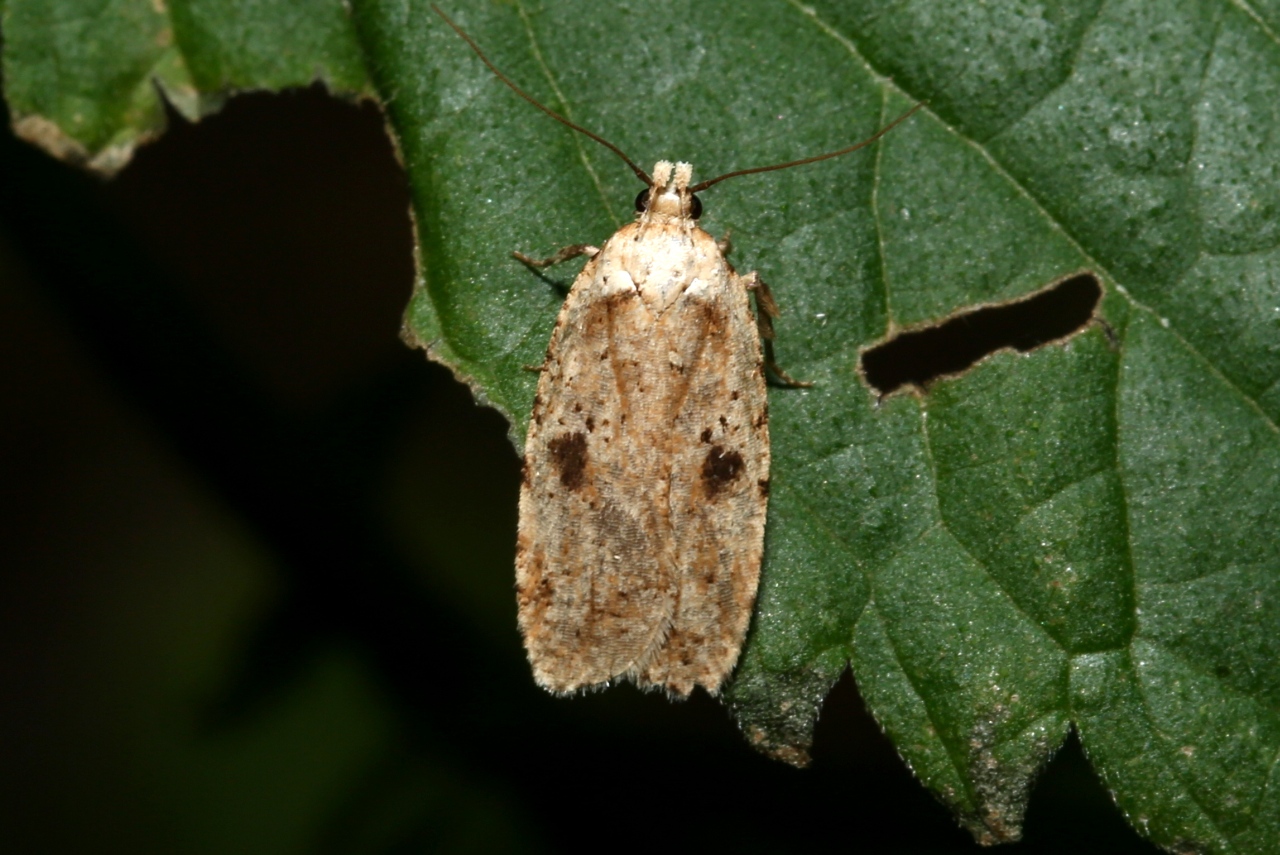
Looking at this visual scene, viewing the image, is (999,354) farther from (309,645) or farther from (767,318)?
(309,645)

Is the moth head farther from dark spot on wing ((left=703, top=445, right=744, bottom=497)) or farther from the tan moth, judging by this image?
dark spot on wing ((left=703, top=445, right=744, bottom=497))

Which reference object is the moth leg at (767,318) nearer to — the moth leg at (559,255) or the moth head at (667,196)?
the moth head at (667,196)

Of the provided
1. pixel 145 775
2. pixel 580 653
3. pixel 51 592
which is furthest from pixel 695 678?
pixel 51 592

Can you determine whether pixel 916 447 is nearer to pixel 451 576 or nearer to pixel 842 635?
pixel 842 635

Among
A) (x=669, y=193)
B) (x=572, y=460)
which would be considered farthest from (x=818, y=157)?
(x=572, y=460)

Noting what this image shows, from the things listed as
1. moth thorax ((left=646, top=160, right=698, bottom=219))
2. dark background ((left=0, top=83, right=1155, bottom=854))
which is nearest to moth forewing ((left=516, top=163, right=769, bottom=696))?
moth thorax ((left=646, top=160, right=698, bottom=219))

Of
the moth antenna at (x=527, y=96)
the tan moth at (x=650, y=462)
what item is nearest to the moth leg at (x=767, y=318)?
the tan moth at (x=650, y=462)
